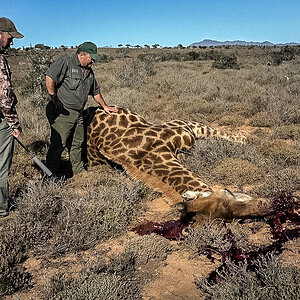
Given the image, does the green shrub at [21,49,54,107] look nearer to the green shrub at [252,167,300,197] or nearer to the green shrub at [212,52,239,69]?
the green shrub at [252,167,300,197]

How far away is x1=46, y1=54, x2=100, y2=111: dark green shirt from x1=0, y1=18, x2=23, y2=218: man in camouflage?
1044 mm

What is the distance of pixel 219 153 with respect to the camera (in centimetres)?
571

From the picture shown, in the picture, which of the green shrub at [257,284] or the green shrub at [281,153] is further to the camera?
the green shrub at [281,153]

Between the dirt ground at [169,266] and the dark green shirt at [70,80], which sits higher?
the dark green shirt at [70,80]

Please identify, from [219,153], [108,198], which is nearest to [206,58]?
[219,153]

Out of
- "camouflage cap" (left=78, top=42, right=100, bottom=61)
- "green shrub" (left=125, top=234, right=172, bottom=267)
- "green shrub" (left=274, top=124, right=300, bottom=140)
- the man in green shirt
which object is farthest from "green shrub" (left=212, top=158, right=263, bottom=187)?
"camouflage cap" (left=78, top=42, right=100, bottom=61)

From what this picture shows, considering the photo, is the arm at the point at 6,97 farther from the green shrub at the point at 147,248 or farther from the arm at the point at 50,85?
the green shrub at the point at 147,248

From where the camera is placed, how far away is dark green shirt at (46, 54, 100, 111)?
185 inches

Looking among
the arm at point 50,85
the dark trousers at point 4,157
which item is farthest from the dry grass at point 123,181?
the arm at point 50,85

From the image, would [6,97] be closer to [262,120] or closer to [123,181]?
[123,181]

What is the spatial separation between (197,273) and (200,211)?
0.64m

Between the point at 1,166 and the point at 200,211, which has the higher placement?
the point at 1,166

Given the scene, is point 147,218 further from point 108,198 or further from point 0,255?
point 0,255

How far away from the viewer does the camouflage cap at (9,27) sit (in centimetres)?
351
